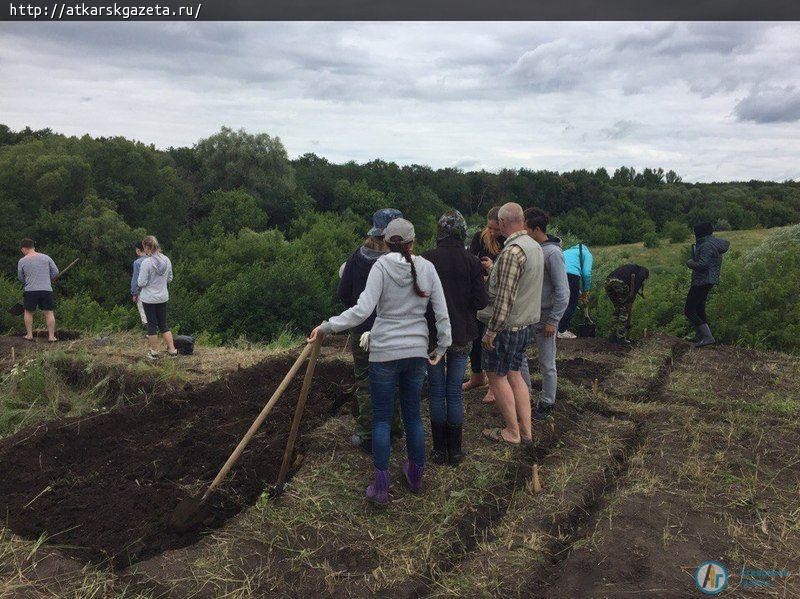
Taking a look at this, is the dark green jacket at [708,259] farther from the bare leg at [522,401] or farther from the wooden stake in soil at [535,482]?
the wooden stake in soil at [535,482]

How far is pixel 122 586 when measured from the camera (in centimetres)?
355

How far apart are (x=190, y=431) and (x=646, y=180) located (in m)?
57.8

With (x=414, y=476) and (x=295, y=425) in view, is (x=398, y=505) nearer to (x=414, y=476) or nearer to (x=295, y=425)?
(x=414, y=476)

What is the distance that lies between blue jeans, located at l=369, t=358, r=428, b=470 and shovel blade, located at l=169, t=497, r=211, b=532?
1289 millimetres

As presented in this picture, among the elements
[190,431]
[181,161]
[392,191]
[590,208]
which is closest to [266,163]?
[181,161]

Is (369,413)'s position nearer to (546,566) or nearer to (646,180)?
(546,566)

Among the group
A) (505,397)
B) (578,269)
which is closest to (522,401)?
(505,397)

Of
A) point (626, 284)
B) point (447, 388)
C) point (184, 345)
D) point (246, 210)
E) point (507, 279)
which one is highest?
point (246, 210)

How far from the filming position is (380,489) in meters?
4.35

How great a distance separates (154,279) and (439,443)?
202 inches

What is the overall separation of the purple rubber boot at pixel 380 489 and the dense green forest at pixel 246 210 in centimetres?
1234

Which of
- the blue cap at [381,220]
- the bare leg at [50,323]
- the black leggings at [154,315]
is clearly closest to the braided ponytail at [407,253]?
the blue cap at [381,220]


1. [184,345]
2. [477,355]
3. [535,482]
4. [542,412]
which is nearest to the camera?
[535,482]

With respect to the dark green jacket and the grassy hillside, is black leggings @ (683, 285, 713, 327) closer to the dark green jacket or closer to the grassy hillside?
the dark green jacket
